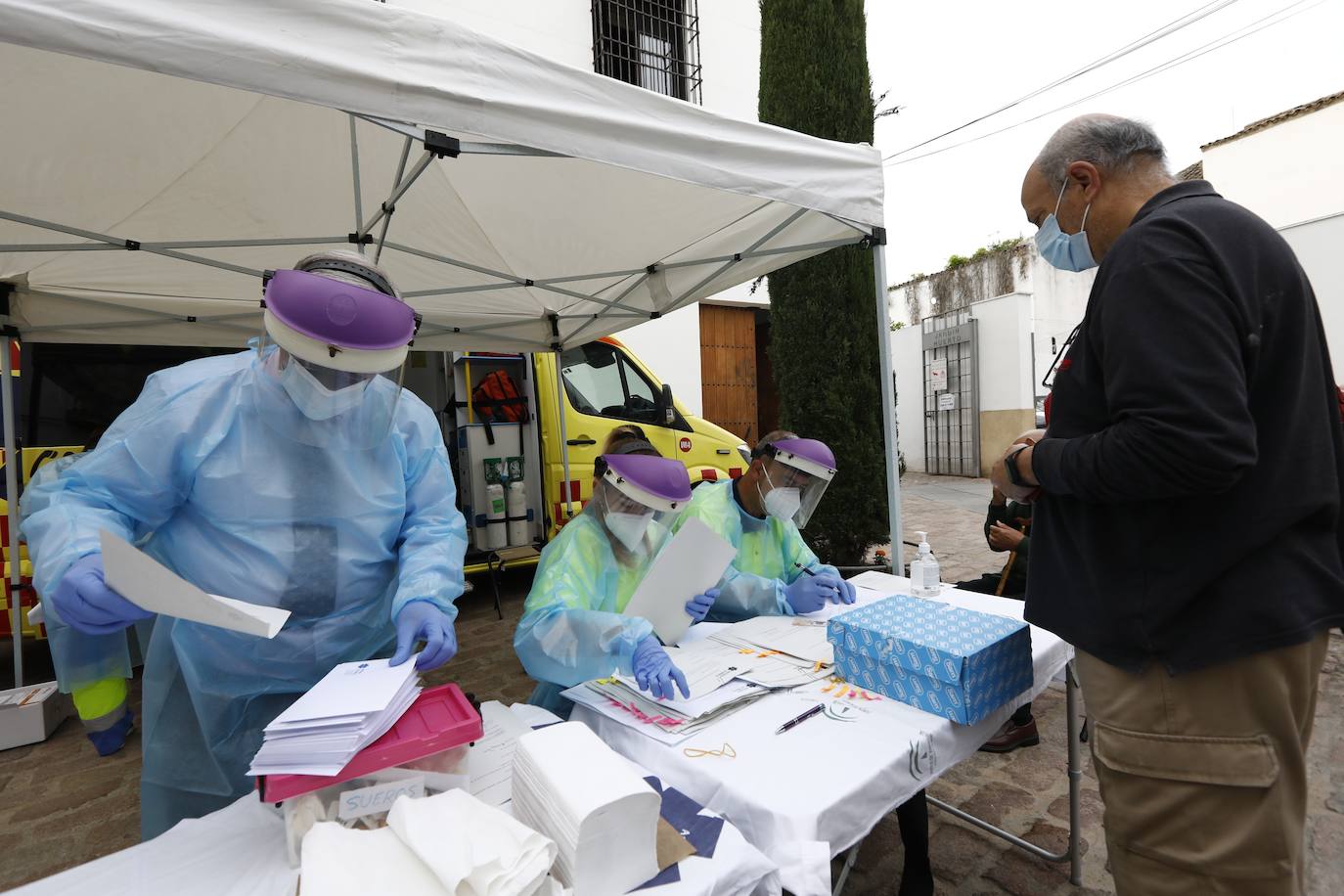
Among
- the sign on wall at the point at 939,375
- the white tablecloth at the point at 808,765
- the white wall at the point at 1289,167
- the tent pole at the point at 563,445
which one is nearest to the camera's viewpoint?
the white tablecloth at the point at 808,765

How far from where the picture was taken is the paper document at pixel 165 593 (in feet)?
2.97

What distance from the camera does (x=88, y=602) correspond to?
3.76ft

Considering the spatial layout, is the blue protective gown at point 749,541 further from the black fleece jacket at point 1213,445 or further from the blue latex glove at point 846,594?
the black fleece jacket at point 1213,445

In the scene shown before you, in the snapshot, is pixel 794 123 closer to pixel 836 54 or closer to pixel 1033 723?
pixel 836 54

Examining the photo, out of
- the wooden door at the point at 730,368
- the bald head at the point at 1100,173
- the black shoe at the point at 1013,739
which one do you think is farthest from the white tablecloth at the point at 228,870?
the wooden door at the point at 730,368

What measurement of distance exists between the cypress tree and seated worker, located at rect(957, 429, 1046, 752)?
1.89 m

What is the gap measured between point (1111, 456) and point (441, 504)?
1.49 meters

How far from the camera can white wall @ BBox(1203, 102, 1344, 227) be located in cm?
945

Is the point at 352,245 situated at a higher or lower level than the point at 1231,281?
higher

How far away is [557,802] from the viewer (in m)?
0.90

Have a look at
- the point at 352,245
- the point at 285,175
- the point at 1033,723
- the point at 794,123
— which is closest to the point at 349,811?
the point at 285,175

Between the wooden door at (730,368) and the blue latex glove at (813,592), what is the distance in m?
6.25

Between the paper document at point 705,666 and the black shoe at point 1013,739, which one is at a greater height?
the paper document at point 705,666

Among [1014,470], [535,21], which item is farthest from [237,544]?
[535,21]
